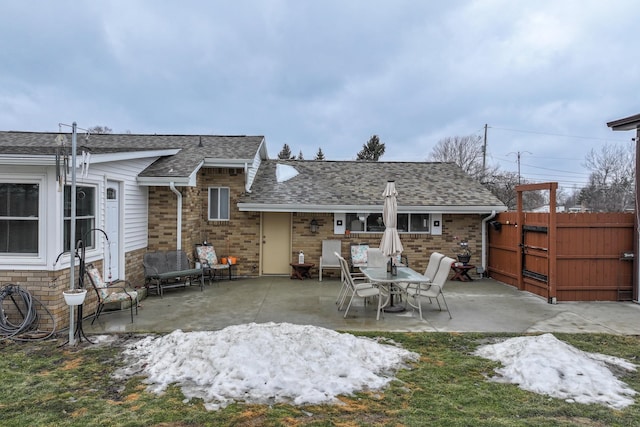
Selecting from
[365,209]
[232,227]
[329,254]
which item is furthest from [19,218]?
[365,209]

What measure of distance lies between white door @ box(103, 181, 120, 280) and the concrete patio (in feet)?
3.21

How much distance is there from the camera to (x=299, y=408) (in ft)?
11.3

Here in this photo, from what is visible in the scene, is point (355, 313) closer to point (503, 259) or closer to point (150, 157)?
point (503, 259)

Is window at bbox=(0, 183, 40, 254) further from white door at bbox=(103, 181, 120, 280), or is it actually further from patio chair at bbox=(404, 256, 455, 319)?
patio chair at bbox=(404, 256, 455, 319)

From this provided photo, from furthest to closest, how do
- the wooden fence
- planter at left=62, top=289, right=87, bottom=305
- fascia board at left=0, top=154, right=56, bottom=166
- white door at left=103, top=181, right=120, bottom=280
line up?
the wooden fence → white door at left=103, top=181, right=120, bottom=280 → fascia board at left=0, top=154, right=56, bottom=166 → planter at left=62, top=289, right=87, bottom=305

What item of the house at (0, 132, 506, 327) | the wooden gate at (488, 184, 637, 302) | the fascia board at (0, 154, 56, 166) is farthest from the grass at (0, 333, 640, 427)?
the wooden gate at (488, 184, 637, 302)

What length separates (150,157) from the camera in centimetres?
950

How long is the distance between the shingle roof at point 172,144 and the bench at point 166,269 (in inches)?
74.9

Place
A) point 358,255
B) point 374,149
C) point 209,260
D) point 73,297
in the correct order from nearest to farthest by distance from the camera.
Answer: point 73,297 < point 209,260 < point 358,255 < point 374,149

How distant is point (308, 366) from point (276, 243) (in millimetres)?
7466

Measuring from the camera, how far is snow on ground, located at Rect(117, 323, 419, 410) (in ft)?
12.3

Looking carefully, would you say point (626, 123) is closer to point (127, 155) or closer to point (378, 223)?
point (378, 223)

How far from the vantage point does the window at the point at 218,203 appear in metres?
11.3

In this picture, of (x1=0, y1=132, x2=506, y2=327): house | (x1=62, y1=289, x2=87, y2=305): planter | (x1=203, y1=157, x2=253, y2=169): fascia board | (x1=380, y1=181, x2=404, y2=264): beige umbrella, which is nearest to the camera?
(x1=62, y1=289, x2=87, y2=305): planter
